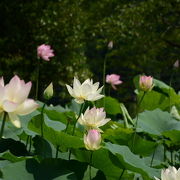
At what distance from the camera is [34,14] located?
20.3 ft

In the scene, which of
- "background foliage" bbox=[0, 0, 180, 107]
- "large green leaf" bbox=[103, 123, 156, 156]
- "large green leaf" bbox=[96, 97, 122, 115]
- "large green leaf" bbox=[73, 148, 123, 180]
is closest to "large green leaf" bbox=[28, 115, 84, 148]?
"large green leaf" bbox=[73, 148, 123, 180]

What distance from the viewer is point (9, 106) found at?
732mm

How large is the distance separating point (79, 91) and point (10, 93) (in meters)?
0.41

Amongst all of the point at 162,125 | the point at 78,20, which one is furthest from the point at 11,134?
the point at 78,20

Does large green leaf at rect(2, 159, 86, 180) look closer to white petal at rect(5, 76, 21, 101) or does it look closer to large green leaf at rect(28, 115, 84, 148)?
large green leaf at rect(28, 115, 84, 148)

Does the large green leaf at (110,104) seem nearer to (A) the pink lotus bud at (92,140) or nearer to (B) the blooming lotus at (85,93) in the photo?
(B) the blooming lotus at (85,93)

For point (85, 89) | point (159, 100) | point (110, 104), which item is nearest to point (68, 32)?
point (159, 100)

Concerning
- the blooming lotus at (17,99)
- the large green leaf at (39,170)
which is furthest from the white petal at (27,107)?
the large green leaf at (39,170)

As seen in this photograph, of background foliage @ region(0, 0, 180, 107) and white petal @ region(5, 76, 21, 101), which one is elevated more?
white petal @ region(5, 76, 21, 101)

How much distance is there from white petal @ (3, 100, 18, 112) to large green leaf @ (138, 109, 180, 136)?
772 millimetres

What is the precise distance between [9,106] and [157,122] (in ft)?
3.13

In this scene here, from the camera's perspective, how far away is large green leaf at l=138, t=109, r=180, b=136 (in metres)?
1.50

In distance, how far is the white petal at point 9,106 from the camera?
73cm

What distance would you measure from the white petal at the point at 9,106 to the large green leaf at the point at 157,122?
772 mm
